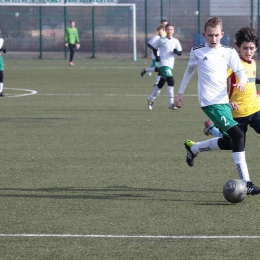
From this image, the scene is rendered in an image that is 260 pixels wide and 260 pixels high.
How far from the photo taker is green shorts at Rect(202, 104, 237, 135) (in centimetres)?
827

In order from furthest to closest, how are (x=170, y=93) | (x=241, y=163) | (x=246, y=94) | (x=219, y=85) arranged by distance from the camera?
(x=170, y=93) → (x=246, y=94) → (x=219, y=85) → (x=241, y=163)

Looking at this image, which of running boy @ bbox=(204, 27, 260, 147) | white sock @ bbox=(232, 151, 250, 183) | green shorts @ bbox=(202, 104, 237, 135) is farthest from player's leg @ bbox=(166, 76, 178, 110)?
white sock @ bbox=(232, 151, 250, 183)

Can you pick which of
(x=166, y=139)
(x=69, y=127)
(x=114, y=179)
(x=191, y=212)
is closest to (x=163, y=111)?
(x=69, y=127)

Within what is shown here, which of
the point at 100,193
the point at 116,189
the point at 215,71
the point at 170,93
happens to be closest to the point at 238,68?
the point at 215,71

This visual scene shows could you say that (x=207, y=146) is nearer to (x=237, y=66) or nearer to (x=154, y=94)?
(x=237, y=66)

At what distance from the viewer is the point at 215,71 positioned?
8484 millimetres

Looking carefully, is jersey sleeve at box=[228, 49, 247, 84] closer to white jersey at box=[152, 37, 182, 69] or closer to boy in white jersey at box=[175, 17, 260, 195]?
boy in white jersey at box=[175, 17, 260, 195]

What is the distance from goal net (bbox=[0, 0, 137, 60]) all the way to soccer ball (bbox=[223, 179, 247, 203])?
36.6 meters

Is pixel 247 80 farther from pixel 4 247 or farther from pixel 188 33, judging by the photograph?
pixel 188 33

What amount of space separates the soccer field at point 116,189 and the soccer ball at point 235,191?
0.27 feet

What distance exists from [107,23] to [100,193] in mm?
38443

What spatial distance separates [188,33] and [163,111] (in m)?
29.3

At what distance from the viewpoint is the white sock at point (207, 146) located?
29.1 feet

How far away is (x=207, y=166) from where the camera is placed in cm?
1041
